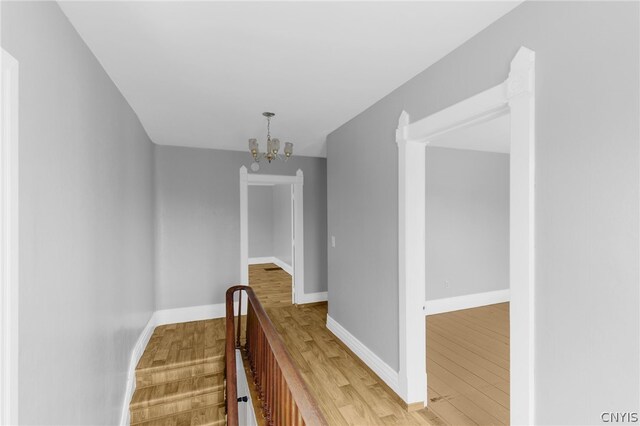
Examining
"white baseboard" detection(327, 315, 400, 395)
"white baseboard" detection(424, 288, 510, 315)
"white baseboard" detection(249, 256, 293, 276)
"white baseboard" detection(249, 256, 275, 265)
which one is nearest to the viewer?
"white baseboard" detection(327, 315, 400, 395)

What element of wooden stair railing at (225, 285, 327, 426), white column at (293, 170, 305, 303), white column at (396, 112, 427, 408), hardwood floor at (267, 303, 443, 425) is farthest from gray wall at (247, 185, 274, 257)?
white column at (396, 112, 427, 408)

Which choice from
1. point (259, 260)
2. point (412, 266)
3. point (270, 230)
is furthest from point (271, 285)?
point (412, 266)

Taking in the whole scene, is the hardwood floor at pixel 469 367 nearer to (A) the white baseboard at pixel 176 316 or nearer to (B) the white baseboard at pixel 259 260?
(A) the white baseboard at pixel 176 316

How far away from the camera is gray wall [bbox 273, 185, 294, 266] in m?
8.02

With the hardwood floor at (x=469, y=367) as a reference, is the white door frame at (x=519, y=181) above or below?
above

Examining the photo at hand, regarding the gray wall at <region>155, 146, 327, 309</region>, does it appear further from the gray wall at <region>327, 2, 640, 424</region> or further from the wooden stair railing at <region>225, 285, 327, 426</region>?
the gray wall at <region>327, 2, 640, 424</region>

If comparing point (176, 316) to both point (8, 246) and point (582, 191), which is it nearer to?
point (8, 246)

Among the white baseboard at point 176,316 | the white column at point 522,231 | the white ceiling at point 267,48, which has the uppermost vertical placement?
the white ceiling at point 267,48

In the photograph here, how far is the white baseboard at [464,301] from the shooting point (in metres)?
4.61

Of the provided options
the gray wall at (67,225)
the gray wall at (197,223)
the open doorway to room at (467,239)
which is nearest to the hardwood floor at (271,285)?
the gray wall at (197,223)

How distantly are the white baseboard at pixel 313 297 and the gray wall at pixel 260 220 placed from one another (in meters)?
4.07

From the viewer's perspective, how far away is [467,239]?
4844mm

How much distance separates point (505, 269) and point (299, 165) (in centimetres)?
393

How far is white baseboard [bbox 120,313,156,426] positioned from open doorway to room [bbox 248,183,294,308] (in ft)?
12.5
